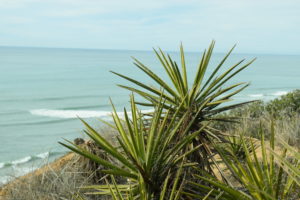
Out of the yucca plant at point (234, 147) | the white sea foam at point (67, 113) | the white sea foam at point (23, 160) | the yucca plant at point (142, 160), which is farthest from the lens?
the white sea foam at point (67, 113)

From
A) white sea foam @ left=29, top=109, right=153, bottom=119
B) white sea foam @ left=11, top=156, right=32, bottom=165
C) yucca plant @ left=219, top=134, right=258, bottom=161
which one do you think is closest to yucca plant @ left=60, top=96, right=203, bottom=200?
yucca plant @ left=219, top=134, right=258, bottom=161

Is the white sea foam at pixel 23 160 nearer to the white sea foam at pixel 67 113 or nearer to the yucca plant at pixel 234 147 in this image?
the white sea foam at pixel 67 113

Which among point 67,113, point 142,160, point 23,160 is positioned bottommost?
point 23,160

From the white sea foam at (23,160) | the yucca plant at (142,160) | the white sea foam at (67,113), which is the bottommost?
the white sea foam at (23,160)

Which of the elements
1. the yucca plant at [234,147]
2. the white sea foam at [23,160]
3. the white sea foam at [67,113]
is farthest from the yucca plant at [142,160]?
the white sea foam at [67,113]

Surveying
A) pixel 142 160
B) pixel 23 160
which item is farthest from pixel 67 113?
pixel 142 160

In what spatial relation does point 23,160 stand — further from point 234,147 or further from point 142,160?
point 142,160

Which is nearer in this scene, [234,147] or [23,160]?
[234,147]

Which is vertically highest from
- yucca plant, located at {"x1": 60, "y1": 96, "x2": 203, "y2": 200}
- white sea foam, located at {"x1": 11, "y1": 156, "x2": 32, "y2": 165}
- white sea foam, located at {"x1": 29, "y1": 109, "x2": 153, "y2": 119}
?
yucca plant, located at {"x1": 60, "y1": 96, "x2": 203, "y2": 200}

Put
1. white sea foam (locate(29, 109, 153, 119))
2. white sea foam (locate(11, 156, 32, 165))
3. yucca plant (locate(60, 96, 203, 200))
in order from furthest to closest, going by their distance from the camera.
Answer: white sea foam (locate(29, 109, 153, 119)), white sea foam (locate(11, 156, 32, 165)), yucca plant (locate(60, 96, 203, 200))

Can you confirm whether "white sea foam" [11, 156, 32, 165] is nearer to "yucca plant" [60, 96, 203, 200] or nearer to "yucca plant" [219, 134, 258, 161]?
"yucca plant" [219, 134, 258, 161]

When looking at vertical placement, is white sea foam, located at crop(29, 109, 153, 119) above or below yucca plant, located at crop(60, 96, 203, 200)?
below

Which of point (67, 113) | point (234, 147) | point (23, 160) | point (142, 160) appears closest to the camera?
point (142, 160)

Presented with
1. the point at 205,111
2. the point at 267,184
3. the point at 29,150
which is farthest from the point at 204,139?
the point at 29,150
